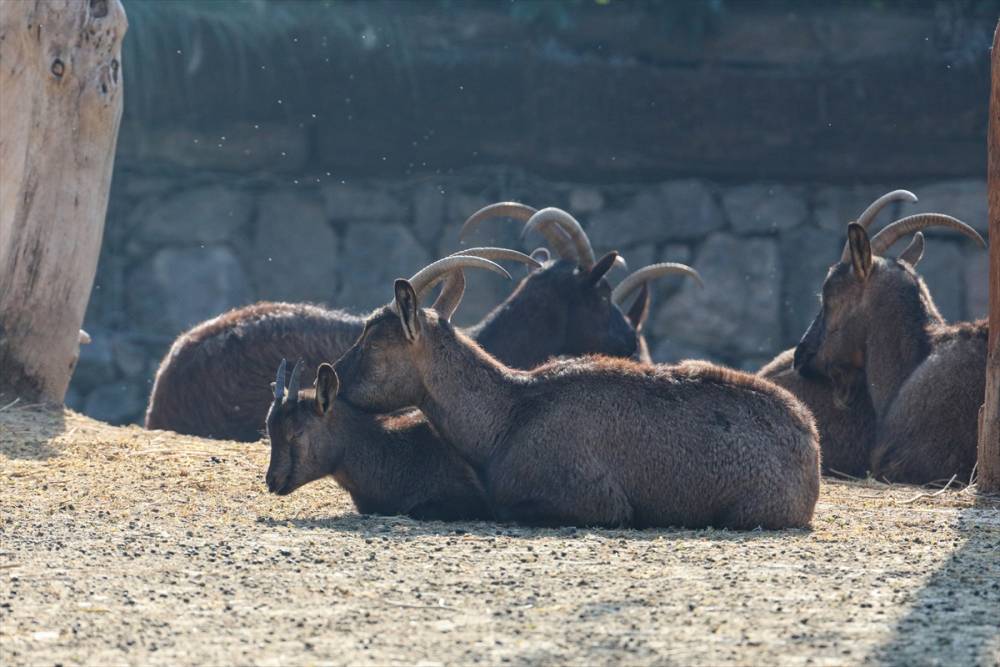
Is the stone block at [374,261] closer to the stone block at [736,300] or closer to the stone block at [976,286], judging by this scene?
the stone block at [736,300]

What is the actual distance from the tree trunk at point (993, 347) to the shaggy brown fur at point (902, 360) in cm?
72

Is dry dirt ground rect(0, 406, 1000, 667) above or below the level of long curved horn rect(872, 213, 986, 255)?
below

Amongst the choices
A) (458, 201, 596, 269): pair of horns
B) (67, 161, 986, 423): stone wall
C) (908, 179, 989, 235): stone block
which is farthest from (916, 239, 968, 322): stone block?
(458, 201, 596, 269): pair of horns

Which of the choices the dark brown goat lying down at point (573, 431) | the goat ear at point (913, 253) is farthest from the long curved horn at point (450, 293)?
the goat ear at point (913, 253)

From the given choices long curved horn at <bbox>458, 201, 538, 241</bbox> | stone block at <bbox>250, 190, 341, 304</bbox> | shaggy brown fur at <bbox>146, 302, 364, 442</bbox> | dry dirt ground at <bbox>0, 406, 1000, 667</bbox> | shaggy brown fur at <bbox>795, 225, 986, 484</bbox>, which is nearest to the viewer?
dry dirt ground at <bbox>0, 406, 1000, 667</bbox>

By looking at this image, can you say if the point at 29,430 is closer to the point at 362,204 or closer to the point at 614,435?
the point at 614,435

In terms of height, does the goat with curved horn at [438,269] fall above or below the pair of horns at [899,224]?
below

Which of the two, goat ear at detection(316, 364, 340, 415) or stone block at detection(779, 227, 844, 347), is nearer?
goat ear at detection(316, 364, 340, 415)

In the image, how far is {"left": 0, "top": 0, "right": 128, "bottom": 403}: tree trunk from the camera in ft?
28.2

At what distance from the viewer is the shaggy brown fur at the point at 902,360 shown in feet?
27.0

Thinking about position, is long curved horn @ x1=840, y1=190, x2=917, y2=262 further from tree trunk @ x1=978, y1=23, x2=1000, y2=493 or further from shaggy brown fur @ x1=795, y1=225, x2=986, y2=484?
tree trunk @ x1=978, y1=23, x2=1000, y2=493

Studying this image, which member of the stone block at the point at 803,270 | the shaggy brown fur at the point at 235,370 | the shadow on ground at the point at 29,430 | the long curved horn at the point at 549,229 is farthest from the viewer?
the stone block at the point at 803,270

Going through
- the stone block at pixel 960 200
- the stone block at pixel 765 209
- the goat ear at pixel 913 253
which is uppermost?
the stone block at pixel 960 200

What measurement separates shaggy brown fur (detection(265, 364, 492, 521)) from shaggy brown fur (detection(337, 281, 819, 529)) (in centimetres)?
15
